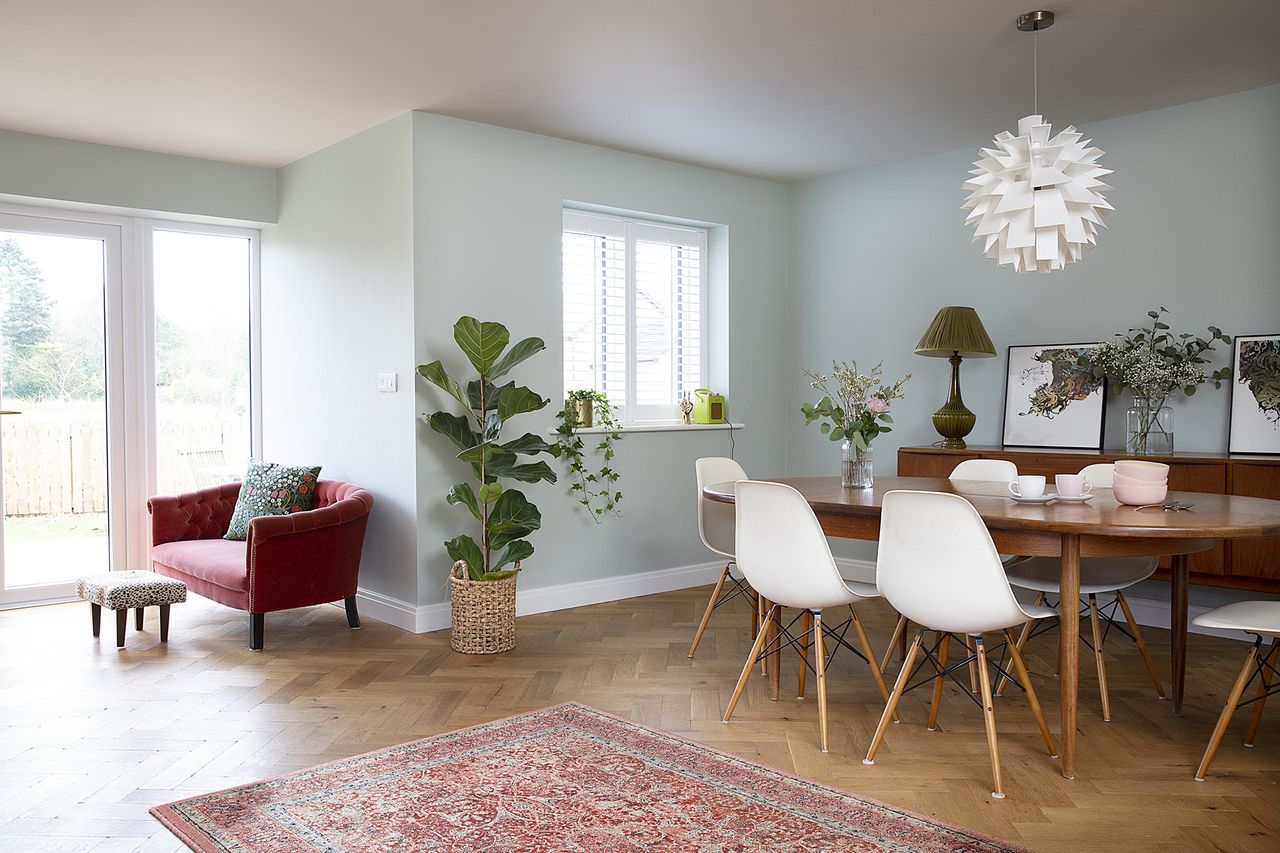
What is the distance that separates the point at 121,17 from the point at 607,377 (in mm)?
3017

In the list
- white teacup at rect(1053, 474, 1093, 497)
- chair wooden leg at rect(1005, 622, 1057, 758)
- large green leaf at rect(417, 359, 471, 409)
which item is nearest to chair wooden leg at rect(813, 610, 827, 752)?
chair wooden leg at rect(1005, 622, 1057, 758)

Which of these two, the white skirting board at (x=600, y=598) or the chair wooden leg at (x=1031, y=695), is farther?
the white skirting board at (x=600, y=598)

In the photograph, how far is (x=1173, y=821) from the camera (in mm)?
2641

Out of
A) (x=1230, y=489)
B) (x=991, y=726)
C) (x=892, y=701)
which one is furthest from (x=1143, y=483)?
(x=1230, y=489)

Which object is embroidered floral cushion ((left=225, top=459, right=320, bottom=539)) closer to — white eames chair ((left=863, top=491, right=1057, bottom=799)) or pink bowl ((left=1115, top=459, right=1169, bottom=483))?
white eames chair ((left=863, top=491, right=1057, bottom=799))

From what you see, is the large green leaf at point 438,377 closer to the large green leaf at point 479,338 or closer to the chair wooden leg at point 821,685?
the large green leaf at point 479,338

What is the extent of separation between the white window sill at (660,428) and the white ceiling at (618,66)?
5.22 feet

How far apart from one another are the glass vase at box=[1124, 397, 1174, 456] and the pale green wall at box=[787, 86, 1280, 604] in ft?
0.70

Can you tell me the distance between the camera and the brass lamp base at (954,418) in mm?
5266

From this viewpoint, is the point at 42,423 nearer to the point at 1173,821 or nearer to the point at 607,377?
the point at 607,377

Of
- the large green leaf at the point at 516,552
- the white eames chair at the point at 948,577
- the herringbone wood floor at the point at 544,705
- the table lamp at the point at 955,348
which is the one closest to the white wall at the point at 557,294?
the large green leaf at the point at 516,552

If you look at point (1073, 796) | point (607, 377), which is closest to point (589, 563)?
point (607, 377)

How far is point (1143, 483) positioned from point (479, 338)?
2.80 metres

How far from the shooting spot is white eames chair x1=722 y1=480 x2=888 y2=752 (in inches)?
129
